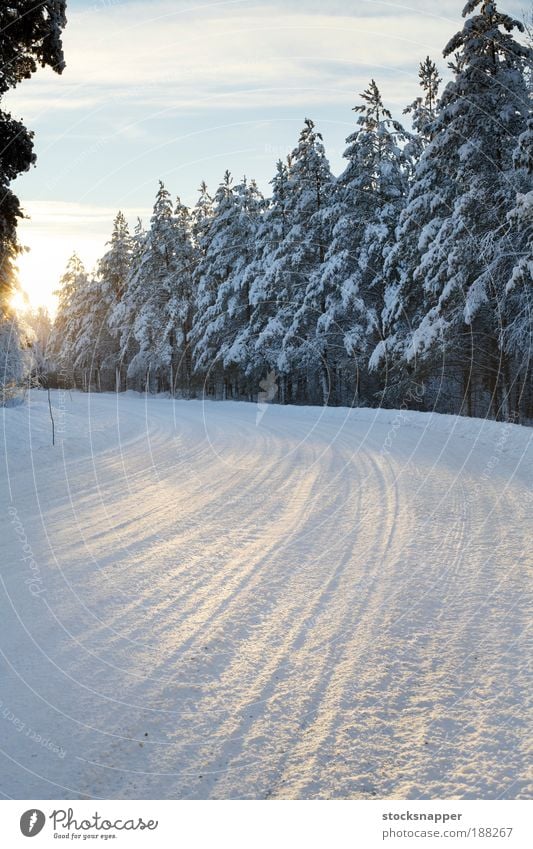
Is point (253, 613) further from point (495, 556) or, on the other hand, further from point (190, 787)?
point (495, 556)

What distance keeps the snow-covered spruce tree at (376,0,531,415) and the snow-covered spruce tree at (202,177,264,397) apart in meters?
16.6

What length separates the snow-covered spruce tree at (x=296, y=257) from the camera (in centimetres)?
3158

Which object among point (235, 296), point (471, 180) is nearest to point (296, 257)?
point (235, 296)

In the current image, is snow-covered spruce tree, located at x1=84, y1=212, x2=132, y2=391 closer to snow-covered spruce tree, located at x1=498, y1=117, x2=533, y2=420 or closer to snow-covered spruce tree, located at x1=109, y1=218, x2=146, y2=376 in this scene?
snow-covered spruce tree, located at x1=109, y1=218, x2=146, y2=376

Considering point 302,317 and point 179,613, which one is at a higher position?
point 302,317

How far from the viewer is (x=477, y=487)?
28.9ft

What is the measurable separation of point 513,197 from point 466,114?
320cm

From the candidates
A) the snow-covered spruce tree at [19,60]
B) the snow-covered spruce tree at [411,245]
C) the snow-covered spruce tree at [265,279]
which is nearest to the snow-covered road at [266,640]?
the snow-covered spruce tree at [19,60]

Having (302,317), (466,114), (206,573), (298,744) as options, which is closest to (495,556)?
(206,573)

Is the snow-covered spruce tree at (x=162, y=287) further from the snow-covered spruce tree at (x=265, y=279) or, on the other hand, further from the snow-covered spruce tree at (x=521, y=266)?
the snow-covered spruce tree at (x=521, y=266)

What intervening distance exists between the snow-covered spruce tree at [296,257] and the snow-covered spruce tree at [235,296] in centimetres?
253

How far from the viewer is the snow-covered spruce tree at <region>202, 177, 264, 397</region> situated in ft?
118

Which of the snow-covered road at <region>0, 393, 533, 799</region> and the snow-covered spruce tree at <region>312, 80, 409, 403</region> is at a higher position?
the snow-covered spruce tree at <region>312, 80, 409, 403</region>
